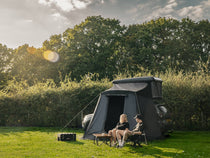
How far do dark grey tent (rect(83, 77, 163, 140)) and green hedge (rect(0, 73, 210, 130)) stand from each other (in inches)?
115

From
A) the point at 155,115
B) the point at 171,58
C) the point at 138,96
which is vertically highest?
the point at 171,58

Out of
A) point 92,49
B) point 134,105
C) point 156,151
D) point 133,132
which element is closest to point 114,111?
point 134,105

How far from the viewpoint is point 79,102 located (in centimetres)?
1446

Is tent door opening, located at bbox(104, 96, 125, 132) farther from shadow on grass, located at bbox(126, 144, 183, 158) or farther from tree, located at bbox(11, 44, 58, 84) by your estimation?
tree, located at bbox(11, 44, 58, 84)

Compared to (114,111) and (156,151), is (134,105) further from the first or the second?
(156,151)

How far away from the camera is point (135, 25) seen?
28.2 meters

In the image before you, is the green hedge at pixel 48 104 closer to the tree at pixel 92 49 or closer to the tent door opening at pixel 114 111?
the tent door opening at pixel 114 111

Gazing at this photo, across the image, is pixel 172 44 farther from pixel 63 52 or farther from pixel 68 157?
pixel 68 157

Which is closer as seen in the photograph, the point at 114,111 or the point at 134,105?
the point at 134,105

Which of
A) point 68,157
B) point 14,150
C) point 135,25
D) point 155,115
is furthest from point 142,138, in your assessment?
point 135,25

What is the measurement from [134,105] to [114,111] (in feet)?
6.64

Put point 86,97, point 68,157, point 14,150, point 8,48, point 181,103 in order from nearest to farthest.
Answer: point 68,157 → point 14,150 → point 181,103 → point 86,97 → point 8,48

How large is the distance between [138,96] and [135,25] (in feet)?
67.0

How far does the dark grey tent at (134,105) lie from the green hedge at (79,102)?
293 cm
